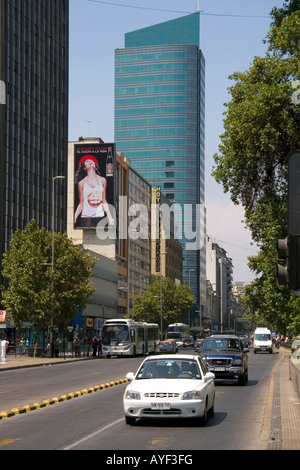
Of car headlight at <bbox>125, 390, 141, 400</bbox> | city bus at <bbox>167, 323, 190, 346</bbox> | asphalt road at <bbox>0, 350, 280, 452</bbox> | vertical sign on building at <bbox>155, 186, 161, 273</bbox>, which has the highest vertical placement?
vertical sign on building at <bbox>155, 186, 161, 273</bbox>

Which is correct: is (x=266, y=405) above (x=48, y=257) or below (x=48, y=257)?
below

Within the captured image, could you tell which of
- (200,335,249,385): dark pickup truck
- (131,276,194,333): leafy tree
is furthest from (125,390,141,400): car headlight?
(131,276,194,333): leafy tree

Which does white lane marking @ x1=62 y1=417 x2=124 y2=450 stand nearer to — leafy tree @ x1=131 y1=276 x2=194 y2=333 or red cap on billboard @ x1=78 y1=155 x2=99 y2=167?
red cap on billboard @ x1=78 y1=155 x2=99 y2=167

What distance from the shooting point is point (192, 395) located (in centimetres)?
1485

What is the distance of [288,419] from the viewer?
53.6 feet

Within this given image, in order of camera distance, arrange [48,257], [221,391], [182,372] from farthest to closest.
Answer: [48,257], [221,391], [182,372]

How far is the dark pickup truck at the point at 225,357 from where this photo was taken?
27.0 m

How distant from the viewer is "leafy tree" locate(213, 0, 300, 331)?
33.2 metres

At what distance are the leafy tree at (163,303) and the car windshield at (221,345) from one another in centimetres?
8696

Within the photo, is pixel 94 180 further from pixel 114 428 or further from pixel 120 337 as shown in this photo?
pixel 114 428

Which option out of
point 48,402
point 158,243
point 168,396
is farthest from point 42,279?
point 158,243

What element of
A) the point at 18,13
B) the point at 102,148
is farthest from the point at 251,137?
the point at 102,148
